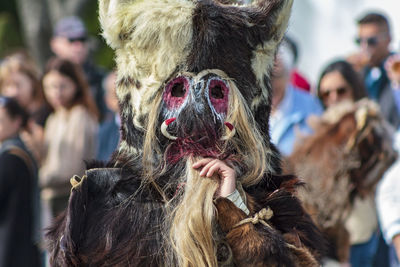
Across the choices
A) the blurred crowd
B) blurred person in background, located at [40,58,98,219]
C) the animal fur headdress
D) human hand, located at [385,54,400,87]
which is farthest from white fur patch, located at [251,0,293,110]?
blurred person in background, located at [40,58,98,219]

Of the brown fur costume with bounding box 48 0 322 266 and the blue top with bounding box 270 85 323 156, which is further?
the blue top with bounding box 270 85 323 156

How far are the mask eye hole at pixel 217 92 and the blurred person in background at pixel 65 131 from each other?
12.1ft

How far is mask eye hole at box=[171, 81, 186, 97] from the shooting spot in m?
3.33

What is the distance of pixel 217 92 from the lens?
11.0ft

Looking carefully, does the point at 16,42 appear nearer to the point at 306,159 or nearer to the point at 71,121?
the point at 71,121

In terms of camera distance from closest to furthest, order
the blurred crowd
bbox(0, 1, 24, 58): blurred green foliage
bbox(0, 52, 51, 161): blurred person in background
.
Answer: the blurred crowd → bbox(0, 52, 51, 161): blurred person in background → bbox(0, 1, 24, 58): blurred green foliage

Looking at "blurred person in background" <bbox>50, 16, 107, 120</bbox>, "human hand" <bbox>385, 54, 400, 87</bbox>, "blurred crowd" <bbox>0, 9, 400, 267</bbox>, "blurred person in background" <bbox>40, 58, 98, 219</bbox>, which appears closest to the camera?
"blurred crowd" <bbox>0, 9, 400, 267</bbox>

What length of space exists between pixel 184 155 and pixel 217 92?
292 mm

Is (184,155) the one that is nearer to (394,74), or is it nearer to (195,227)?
(195,227)

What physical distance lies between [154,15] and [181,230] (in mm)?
872

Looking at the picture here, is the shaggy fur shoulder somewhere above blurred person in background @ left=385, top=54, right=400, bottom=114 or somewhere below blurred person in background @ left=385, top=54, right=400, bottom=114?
above

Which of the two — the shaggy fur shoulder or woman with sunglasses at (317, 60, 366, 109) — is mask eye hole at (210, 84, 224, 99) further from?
woman with sunglasses at (317, 60, 366, 109)

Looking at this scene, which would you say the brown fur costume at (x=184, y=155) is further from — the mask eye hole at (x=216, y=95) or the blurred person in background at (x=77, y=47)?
the blurred person in background at (x=77, y=47)

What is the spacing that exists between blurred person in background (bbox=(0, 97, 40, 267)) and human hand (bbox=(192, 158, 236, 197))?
3197 mm
